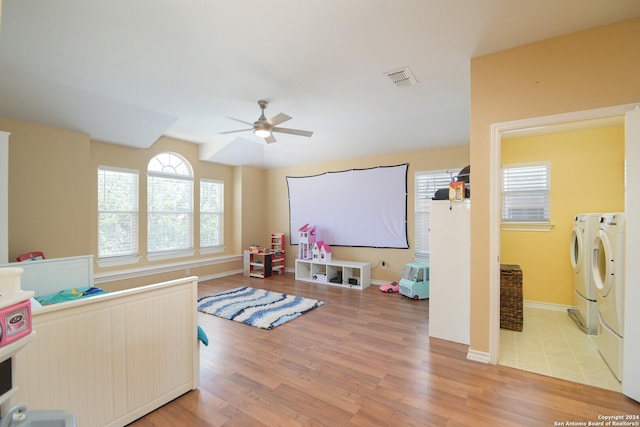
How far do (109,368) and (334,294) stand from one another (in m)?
3.47

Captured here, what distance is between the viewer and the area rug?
3.56 metres

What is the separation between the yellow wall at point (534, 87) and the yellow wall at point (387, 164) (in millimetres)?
2341

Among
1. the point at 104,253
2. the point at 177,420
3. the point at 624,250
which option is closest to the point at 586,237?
the point at 624,250

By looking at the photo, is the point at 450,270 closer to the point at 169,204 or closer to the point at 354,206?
the point at 354,206

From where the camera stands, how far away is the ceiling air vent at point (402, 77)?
9.15 feet

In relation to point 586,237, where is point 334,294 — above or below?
below

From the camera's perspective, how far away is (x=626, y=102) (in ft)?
6.79

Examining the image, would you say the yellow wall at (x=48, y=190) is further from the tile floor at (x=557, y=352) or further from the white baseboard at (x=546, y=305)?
the white baseboard at (x=546, y=305)

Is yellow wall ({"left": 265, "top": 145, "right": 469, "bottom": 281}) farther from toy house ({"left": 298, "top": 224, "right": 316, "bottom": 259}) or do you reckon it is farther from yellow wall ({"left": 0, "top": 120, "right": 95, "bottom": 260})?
yellow wall ({"left": 0, "top": 120, "right": 95, "bottom": 260})

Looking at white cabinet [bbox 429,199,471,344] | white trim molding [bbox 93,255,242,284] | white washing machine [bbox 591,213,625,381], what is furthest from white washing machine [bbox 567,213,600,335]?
white trim molding [bbox 93,255,242,284]

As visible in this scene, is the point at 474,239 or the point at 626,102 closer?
the point at 626,102

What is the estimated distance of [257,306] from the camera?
13.3ft

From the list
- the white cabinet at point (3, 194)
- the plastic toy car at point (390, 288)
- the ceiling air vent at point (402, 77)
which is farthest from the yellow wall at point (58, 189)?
the ceiling air vent at point (402, 77)

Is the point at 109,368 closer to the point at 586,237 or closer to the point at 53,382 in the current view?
the point at 53,382
